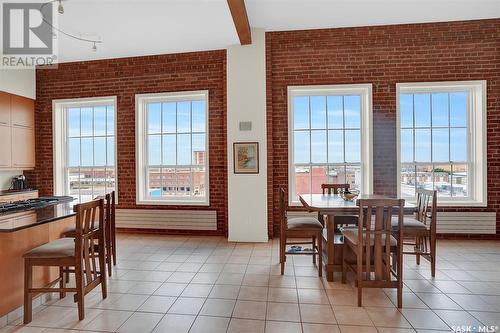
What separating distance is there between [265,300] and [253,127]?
2745mm

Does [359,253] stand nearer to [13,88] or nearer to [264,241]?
[264,241]

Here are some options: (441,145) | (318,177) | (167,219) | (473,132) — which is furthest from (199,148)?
(473,132)

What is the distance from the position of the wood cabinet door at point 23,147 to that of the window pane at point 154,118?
2.42m

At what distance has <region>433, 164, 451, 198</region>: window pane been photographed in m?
4.61

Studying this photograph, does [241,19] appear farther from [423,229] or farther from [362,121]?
[423,229]

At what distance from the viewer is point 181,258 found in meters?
3.75

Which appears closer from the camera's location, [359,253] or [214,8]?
[359,253]

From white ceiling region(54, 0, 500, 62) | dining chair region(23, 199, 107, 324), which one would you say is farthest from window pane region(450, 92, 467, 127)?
dining chair region(23, 199, 107, 324)

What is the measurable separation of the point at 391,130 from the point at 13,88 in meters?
6.86

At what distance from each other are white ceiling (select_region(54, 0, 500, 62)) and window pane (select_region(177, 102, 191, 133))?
103 centimetres

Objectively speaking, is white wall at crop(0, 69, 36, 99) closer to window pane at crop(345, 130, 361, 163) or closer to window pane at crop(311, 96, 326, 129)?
window pane at crop(311, 96, 326, 129)

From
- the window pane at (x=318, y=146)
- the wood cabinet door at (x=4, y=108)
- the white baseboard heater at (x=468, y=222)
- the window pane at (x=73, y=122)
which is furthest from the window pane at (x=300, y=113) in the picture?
the wood cabinet door at (x=4, y=108)

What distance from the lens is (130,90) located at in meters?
5.14

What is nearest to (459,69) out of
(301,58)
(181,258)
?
(301,58)
